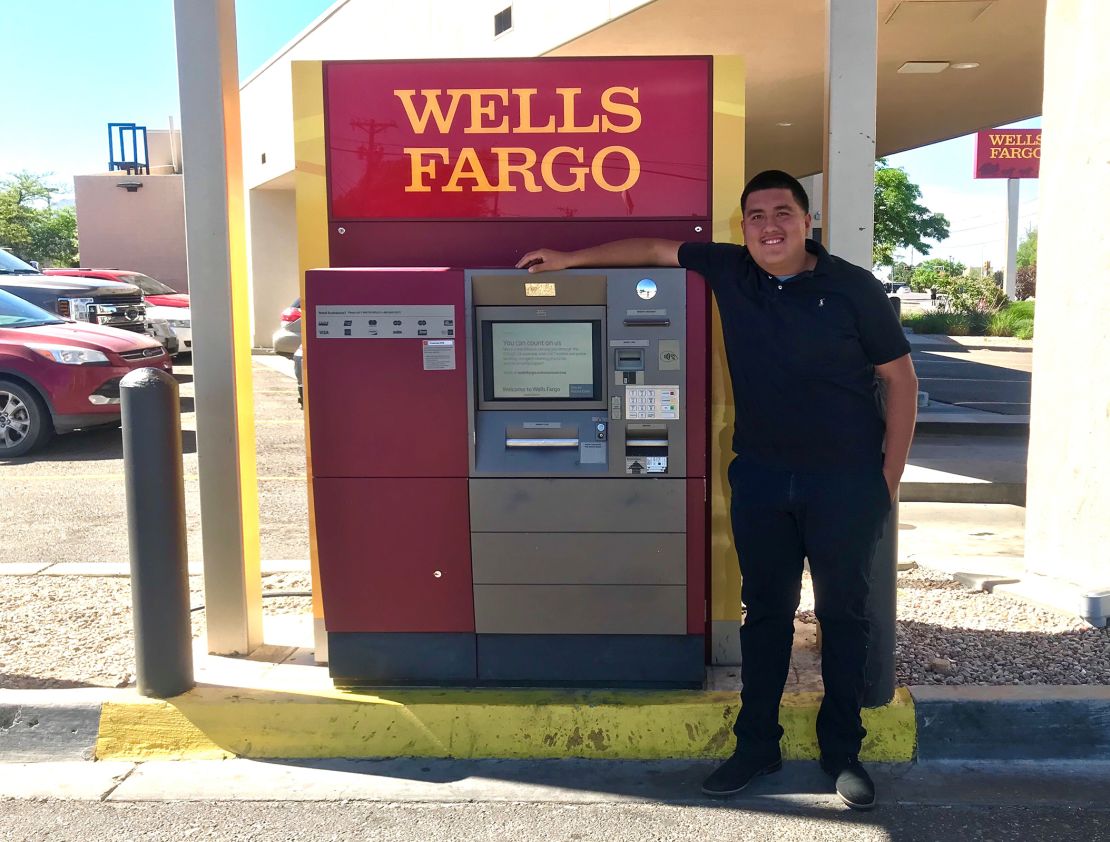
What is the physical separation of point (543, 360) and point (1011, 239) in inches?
1782

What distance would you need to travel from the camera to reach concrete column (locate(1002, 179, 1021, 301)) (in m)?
41.3

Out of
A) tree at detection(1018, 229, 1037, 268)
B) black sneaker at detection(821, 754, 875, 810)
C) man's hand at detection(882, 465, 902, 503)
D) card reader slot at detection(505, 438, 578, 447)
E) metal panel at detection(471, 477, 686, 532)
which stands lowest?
black sneaker at detection(821, 754, 875, 810)

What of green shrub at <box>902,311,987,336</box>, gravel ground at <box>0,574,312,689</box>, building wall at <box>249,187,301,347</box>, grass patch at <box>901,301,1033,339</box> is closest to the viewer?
gravel ground at <box>0,574,312,689</box>

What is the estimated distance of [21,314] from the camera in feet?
34.1

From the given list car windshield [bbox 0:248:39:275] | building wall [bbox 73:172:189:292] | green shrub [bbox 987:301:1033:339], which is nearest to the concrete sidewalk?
car windshield [bbox 0:248:39:275]

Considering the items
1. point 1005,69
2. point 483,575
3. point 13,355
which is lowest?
point 483,575

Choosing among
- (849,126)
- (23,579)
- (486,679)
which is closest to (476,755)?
(486,679)

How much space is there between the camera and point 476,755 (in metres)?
3.77

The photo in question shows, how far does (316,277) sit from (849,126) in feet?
6.51

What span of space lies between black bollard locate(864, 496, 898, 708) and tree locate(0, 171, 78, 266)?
54904 mm

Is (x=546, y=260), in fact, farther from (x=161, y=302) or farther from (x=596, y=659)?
(x=161, y=302)

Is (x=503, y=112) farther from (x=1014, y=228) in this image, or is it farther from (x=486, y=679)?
(x=1014, y=228)

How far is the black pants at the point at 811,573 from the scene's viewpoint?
10.8 ft

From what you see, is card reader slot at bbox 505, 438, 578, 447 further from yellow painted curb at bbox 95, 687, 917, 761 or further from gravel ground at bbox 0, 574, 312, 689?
gravel ground at bbox 0, 574, 312, 689
